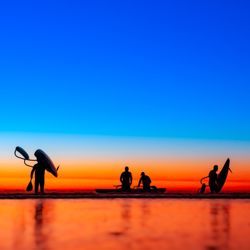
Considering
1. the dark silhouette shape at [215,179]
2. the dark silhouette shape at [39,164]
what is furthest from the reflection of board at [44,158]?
the dark silhouette shape at [215,179]

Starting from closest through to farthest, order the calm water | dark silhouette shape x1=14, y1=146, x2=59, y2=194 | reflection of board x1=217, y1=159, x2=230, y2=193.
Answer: the calm water < dark silhouette shape x1=14, y1=146, x2=59, y2=194 < reflection of board x1=217, y1=159, x2=230, y2=193

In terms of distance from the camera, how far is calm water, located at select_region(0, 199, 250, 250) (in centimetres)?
1227

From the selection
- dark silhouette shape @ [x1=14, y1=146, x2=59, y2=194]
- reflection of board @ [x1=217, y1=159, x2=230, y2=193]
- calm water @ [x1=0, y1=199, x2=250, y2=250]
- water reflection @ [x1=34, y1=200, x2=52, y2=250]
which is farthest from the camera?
reflection of board @ [x1=217, y1=159, x2=230, y2=193]

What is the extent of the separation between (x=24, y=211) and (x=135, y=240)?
9067mm

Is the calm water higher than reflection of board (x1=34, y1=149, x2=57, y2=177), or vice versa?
reflection of board (x1=34, y1=149, x2=57, y2=177)

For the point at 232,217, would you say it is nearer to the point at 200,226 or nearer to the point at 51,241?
the point at 200,226

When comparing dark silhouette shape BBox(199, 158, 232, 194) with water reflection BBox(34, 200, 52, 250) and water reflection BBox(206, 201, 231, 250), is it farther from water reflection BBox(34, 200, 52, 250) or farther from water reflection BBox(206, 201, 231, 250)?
water reflection BBox(34, 200, 52, 250)

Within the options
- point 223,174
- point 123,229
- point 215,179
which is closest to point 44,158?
point 215,179

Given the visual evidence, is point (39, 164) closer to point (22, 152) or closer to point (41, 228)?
point (22, 152)

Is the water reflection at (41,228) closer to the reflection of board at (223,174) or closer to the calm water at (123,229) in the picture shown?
the calm water at (123,229)

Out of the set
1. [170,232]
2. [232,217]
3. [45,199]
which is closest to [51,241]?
[170,232]

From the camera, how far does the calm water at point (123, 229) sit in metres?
12.3

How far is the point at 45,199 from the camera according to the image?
1183 inches

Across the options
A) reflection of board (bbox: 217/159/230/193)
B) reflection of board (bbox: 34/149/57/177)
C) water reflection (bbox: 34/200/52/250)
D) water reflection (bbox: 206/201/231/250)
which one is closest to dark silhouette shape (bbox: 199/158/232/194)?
reflection of board (bbox: 217/159/230/193)
